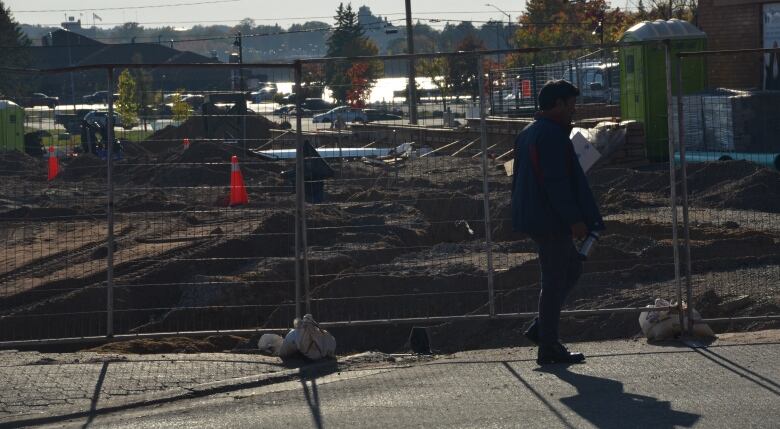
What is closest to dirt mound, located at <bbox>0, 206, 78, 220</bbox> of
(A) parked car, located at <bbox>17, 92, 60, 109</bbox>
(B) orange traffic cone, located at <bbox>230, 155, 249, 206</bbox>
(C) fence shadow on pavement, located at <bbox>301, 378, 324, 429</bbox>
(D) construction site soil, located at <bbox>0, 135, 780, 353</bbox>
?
(D) construction site soil, located at <bbox>0, 135, 780, 353</bbox>

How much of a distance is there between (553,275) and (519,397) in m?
0.97

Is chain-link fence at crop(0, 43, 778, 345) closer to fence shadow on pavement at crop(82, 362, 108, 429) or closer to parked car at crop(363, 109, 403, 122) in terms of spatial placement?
parked car at crop(363, 109, 403, 122)

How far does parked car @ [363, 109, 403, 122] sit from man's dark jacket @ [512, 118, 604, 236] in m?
2.60

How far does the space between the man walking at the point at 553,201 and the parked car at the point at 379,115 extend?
2.58 meters

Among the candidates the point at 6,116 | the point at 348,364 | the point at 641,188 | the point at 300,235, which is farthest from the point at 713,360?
the point at 641,188

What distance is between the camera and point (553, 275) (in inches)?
290

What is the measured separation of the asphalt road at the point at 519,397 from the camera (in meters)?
6.28

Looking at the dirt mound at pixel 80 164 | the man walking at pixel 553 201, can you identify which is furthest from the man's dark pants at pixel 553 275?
the dirt mound at pixel 80 164

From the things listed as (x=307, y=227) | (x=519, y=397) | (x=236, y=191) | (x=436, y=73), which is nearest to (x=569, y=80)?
(x=436, y=73)

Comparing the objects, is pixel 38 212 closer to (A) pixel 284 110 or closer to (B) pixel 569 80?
(B) pixel 569 80

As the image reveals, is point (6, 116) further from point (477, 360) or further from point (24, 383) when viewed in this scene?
point (477, 360)

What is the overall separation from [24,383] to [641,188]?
1429cm

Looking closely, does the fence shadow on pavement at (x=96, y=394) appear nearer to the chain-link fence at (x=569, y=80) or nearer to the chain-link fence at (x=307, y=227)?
the chain-link fence at (x=307, y=227)

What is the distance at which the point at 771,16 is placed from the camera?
2522cm
